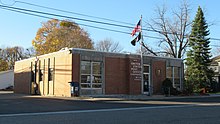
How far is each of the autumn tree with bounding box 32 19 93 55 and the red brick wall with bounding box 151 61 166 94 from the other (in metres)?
22.9

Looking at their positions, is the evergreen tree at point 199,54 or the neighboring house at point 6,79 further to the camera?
the neighboring house at point 6,79

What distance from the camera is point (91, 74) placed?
2861 centimetres

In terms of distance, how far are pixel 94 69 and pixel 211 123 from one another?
18.8 metres

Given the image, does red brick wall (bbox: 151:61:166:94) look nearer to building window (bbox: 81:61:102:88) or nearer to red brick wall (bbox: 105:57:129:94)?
red brick wall (bbox: 105:57:129:94)

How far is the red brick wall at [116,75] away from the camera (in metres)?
29.5

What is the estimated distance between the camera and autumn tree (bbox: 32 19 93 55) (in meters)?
54.7

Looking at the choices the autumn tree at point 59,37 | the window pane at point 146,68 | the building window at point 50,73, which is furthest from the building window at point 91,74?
the autumn tree at point 59,37

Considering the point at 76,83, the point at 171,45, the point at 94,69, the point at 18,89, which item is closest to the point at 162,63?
the point at 94,69

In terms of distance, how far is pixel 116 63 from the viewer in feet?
98.9

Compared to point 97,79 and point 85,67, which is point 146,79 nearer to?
point 97,79

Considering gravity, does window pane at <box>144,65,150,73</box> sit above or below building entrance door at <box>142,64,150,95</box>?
above

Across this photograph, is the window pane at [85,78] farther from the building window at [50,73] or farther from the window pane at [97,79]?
the building window at [50,73]

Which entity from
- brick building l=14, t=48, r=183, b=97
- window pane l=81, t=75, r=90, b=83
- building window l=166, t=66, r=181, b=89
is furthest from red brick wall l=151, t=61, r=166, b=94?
window pane l=81, t=75, r=90, b=83

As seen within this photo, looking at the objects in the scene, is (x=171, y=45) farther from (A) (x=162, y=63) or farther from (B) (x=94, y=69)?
(B) (x=94, y=69)
